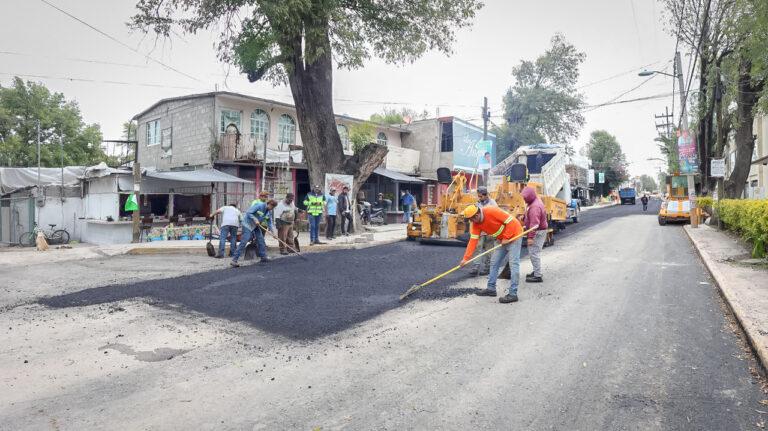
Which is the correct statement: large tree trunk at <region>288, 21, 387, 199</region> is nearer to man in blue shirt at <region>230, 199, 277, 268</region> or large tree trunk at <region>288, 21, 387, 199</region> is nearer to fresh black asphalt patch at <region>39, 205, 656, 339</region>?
man in blue shirt at <region>230, 199, 277, 268</region>

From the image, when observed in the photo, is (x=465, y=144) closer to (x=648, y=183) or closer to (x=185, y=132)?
(x=185, y=132)

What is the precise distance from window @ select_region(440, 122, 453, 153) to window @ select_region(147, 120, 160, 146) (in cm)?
1529

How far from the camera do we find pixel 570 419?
2904mm

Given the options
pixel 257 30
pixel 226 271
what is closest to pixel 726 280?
pixel 226 271

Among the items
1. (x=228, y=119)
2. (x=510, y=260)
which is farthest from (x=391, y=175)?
(x=510, y=260)

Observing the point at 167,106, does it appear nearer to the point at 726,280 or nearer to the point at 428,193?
the point at 428,193

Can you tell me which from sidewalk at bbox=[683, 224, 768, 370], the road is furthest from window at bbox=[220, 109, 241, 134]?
sidewalk at bbox=[683, 224, 768, 370]

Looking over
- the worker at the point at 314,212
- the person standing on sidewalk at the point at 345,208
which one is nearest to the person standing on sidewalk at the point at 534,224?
the worker at the point at 314,212

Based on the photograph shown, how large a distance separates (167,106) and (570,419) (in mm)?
22450

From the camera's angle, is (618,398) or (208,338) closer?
(618,398)

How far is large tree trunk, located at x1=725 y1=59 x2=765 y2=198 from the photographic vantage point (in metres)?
15.9

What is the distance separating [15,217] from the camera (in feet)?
59.2

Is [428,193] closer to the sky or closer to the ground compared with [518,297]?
closer to the sky

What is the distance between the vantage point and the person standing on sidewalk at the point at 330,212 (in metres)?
14.0
